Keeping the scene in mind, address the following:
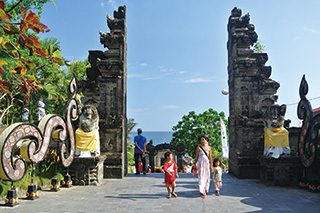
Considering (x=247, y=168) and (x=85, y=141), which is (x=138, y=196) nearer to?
(x=85, y=141)

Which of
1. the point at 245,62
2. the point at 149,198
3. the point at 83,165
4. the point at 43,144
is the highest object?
the point at 245,62

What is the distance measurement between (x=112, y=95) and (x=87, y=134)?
2.75 meters

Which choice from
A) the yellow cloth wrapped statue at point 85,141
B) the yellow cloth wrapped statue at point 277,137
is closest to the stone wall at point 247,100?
the yellow cloth wrapped statue at point 277,137

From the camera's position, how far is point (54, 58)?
10.5 ft

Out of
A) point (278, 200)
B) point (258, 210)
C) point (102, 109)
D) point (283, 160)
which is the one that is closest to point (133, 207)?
point (258, 210)

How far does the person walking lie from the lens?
855cm

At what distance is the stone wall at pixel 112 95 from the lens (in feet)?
42.1

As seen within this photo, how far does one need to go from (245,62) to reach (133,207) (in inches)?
326

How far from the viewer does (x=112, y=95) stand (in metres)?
13.3

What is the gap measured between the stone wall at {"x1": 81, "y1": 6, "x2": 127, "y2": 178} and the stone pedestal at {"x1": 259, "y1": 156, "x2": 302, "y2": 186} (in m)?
5.34

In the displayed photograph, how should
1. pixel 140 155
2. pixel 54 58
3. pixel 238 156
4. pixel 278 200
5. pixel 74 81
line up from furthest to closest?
pixel 140 155
pixel 238 156
pixel 74 81
pixel 278 200
pixel 54 58

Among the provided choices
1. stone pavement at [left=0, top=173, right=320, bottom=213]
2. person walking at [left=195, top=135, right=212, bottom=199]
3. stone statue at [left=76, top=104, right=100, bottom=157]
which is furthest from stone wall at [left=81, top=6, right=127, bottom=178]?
person walking at [left=195, top=135, right=212, bottom=199]

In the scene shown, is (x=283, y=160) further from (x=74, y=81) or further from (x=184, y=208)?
(x=74, y=81)

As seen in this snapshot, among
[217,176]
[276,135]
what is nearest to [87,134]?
[217,176]
